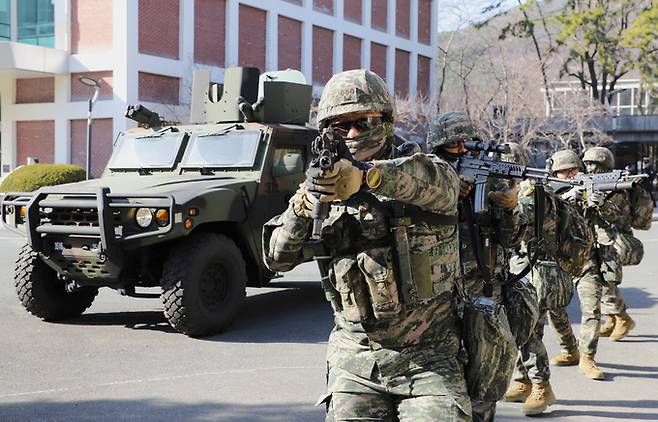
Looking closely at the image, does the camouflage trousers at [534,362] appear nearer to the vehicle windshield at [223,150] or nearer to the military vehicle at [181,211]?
the military vehicle at [181,211]

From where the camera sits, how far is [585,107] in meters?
33.7

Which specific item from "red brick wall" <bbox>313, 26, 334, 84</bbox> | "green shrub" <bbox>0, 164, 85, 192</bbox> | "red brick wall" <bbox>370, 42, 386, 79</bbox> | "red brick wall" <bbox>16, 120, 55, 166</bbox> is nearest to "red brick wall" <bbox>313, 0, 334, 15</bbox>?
"red brick wall" <bbox>313, 26, 334, 84</bbox>

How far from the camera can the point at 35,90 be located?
29.0m

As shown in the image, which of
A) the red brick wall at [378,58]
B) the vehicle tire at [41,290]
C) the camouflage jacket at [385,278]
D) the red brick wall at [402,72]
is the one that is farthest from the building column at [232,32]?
the camouflage jacket at [385,278]

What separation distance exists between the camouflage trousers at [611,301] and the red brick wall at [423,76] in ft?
120

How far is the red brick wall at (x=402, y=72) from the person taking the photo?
41312 millimetres

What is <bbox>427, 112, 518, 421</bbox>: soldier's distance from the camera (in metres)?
4.05

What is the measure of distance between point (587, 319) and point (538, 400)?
1.10m

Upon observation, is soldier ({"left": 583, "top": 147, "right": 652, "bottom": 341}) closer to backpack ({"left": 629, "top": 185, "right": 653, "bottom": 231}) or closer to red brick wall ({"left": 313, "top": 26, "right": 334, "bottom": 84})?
backpack ({"left": 629, "top": 185, "right": 653, "bottom": 231})

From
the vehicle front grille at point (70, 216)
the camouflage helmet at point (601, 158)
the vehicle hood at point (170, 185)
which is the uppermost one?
the camouflage helmet at point (601, 158)

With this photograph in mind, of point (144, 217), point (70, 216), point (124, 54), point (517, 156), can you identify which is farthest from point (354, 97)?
point (124, 54)

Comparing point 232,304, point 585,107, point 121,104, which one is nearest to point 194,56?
point 121,104

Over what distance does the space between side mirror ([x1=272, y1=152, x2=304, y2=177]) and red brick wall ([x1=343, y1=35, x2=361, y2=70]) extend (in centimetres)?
2917

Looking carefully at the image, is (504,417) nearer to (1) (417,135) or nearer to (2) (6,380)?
(2) (6,380)
